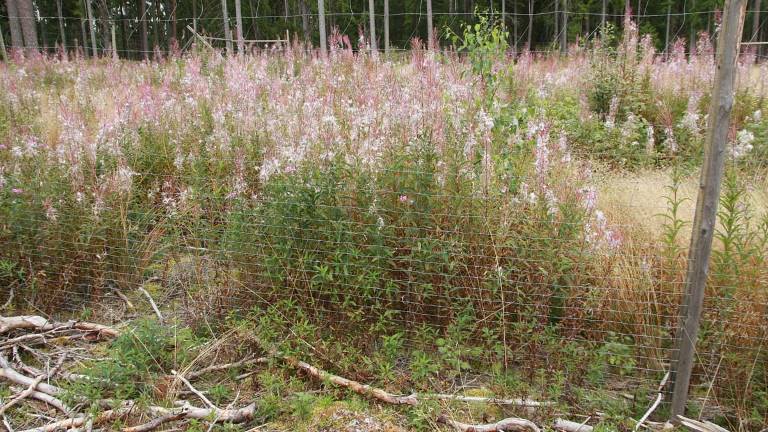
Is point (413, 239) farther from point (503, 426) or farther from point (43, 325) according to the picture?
point (43, 325)

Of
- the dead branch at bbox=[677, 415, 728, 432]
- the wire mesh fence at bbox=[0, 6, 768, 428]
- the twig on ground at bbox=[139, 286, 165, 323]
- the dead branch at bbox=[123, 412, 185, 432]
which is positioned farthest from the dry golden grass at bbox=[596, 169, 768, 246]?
the twig on ground at bbox=[139, 286, 165, 323]

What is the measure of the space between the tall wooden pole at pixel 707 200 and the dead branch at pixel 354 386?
4.80ft

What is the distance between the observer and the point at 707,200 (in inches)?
122

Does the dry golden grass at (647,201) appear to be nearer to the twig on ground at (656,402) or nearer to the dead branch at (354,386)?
the twig on ground at (656,402)

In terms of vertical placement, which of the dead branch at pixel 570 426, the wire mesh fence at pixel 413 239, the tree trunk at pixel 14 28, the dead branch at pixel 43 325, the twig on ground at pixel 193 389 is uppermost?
the tree trunk at pixel 14 28

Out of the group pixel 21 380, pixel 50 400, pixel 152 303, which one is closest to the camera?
pixel 50 400

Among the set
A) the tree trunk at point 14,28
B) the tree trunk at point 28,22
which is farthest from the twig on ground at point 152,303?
the tree trunk at point 14,28

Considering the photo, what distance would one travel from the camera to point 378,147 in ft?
13.7

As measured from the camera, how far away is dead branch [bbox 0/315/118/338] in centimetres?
429

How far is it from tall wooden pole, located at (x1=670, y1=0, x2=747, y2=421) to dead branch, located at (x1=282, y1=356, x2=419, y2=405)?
4.80 feet

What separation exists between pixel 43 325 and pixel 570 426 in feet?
12.1

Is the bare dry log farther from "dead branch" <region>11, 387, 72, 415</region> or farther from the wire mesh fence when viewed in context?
the wire mesh fence

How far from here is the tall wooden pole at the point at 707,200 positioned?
2.96 metres

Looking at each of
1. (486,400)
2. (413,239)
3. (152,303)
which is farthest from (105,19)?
(486,400)
